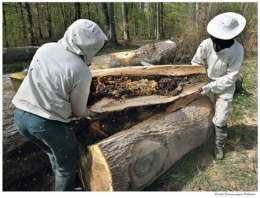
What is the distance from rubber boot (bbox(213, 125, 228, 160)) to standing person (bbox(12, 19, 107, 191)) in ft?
6.39

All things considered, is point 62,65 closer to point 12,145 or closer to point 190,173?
point 12,145

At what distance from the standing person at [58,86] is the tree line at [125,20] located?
6248mm

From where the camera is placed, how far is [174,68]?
3264 mm

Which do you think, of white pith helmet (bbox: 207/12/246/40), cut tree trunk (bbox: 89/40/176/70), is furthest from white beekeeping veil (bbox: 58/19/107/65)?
cut tree trunk (bbox: 89/40/176/70)

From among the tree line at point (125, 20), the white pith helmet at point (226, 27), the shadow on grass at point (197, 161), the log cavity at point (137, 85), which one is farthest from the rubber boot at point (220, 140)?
the tree line at point (125, 20)

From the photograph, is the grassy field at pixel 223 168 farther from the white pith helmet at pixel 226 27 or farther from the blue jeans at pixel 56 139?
the white pith helmet at pixel 226 27

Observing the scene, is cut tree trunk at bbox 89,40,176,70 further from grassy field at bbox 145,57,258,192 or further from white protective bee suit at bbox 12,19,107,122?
white protective bee suit at bbox 12,19,107,122

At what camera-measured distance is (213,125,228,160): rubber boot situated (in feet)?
10.7

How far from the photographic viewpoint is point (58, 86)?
209 centimetres

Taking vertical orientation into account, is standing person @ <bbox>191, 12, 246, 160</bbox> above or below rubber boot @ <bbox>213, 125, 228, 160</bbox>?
above

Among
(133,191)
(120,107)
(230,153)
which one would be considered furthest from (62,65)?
(230,153)

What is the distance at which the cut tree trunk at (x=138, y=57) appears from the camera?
526cm

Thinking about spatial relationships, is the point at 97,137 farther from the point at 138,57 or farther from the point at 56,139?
the point at 138,57

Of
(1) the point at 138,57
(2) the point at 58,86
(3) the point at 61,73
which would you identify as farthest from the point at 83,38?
(1) the point at 138,57
